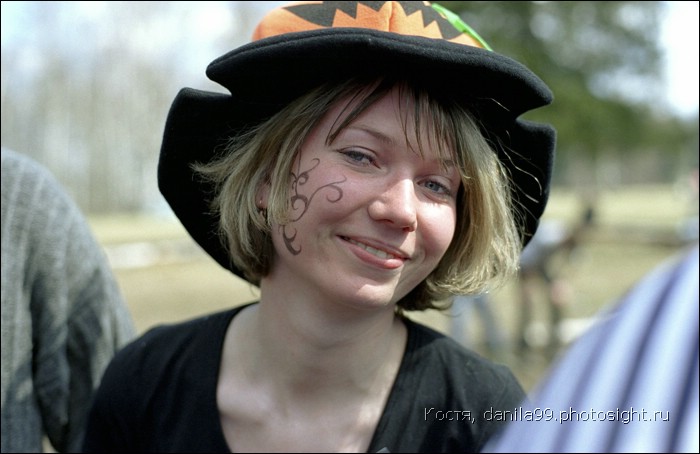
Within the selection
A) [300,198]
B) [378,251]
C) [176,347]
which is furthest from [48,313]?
[378,251]

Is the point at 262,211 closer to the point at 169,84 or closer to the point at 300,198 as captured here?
the point at 300,198

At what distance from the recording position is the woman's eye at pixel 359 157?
1.54m

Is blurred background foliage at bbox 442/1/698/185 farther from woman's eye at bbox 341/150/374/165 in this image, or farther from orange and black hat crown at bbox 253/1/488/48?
woman's eye at bbox 341/150/374/165

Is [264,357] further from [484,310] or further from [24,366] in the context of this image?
[484,310]

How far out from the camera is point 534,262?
7.23 meters

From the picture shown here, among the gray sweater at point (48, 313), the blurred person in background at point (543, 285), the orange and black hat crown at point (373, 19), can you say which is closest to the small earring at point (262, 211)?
the orange and black hat crown at point (373, 19)

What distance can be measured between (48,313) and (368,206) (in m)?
1.00

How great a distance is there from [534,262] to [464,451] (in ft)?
18.9

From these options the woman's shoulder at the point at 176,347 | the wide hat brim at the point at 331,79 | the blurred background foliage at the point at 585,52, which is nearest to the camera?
the wide hat brim at the point at 331,79

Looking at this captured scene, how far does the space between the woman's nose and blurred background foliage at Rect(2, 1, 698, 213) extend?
172cm

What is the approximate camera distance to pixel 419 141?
1528 millimetres

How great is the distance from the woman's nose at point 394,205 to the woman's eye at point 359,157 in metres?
0.07

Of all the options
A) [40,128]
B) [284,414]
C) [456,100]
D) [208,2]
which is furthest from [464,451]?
[40,128]

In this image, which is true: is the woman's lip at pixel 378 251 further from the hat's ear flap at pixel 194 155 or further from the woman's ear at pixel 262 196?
the hat's ear flap at pixel 194 155
